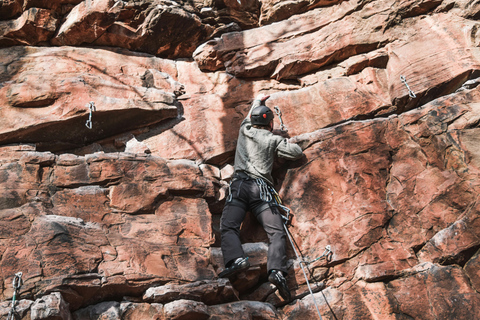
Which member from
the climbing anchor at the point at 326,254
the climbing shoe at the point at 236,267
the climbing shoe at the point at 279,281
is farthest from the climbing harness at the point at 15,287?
the climbing anchor at the point at 326,254

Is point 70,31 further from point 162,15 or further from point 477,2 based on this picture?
point 477,2

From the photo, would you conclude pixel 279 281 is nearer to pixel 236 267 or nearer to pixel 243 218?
pixel 236 267

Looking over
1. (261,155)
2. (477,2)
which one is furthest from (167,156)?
(477,2)

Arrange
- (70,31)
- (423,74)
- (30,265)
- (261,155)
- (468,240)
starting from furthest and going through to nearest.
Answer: (70,31)
(423,74)
(261,155)
(468,240)
(30,265)

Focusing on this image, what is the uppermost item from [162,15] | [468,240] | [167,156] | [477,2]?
[477,2]

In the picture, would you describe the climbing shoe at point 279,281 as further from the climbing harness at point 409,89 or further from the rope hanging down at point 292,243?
the climbing harness at point 409,89

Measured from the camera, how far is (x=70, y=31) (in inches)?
283

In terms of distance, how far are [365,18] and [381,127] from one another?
94.8 inches

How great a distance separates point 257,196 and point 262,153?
0.64 metres

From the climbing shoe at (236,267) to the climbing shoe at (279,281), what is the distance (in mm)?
278

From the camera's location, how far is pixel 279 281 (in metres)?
4.60

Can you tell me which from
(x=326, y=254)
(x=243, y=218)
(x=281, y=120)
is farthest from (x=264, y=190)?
(x=281, y=120)

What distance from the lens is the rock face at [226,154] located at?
4551 mm

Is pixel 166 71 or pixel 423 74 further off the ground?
pixel 423 74
